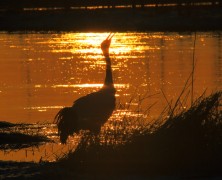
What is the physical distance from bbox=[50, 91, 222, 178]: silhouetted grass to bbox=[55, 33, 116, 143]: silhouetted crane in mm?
442

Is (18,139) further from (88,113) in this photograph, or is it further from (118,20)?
(118,20)

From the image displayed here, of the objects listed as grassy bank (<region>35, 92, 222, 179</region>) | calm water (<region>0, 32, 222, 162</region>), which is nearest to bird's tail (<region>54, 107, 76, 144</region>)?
grassy bank (<region>35, 92, 222, 179</region>)

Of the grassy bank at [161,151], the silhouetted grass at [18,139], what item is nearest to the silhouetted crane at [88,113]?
the grassy bank at [161,151]

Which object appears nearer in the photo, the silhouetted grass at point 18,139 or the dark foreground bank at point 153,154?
the dark foreground bank at point 153,154

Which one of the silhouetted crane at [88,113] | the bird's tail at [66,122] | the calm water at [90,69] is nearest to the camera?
the bird's tail at [66,122]

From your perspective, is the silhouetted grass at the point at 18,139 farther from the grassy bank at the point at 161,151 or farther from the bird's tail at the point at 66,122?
the grassy bank at the point at 161,151

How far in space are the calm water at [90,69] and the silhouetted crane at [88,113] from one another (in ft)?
12.0

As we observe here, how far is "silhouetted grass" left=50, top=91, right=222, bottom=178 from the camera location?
34.4ft

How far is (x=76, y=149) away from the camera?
442 inches

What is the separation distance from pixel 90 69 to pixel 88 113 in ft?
56.7

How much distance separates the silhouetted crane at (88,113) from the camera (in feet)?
38.6

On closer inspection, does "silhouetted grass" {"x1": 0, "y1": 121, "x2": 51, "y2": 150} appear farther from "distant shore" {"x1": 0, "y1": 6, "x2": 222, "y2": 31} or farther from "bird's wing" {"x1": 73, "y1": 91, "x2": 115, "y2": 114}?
"distant shore" {"x1": 0, "y1": 6, "x2": 222, "y2": 31}

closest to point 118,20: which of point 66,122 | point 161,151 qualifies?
point 66,122

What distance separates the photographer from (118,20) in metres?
57.5
